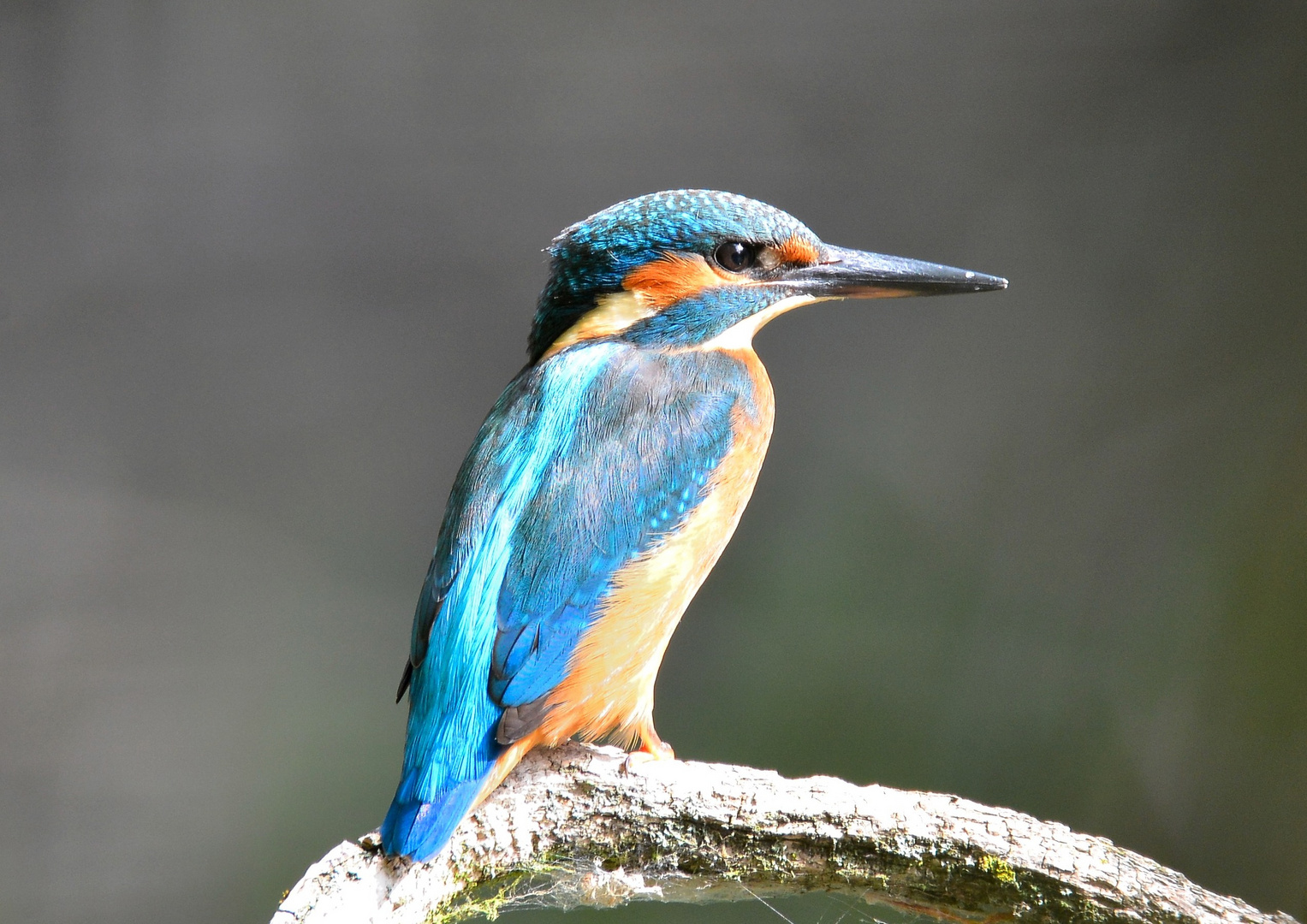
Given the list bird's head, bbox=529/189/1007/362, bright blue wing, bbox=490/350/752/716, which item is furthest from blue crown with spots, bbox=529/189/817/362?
bright blue wing, bbox=490/350/752/716

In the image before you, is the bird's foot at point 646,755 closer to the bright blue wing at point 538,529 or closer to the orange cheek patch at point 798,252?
the bright blue wing at point 538,529

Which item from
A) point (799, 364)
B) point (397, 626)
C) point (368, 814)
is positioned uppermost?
point (799, 364)

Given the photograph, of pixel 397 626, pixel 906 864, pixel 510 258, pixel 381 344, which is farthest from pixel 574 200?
pixel 906 864

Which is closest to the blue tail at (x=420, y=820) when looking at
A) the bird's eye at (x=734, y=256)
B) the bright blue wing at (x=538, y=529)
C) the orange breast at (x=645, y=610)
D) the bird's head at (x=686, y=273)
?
the bright blue wing at (x=538, y=529)

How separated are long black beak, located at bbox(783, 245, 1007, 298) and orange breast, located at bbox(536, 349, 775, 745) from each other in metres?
0.14

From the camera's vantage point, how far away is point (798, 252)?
1.43 meters

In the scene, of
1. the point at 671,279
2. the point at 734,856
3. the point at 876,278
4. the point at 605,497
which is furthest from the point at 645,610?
the point at 876,278

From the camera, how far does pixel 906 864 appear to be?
3.86ft

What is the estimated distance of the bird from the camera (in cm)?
119

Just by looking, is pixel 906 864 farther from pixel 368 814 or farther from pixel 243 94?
pixel 243 94

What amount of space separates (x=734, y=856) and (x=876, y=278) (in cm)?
74

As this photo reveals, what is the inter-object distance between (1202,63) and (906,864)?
226 cm

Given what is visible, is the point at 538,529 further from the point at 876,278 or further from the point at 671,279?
the point at 876,278

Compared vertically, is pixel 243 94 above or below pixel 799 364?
above
